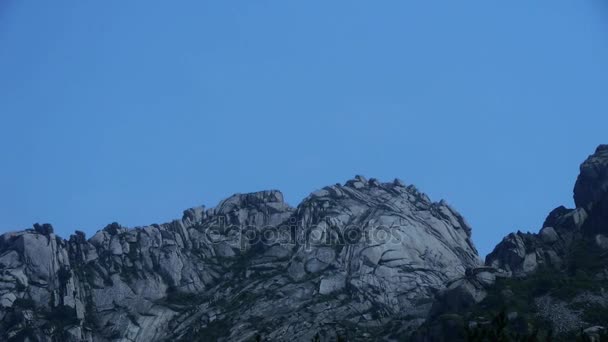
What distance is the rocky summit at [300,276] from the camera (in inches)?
5782

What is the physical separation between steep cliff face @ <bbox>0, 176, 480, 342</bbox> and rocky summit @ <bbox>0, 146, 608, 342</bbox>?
267 millimetres

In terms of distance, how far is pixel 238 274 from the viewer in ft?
584

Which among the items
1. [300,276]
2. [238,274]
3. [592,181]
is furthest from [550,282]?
[238,274]

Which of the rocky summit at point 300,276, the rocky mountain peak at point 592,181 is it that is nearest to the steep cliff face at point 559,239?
the rocky mountain peak at point 592,181

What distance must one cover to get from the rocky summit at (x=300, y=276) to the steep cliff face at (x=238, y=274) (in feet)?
0.88

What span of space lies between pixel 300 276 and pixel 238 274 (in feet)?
41.5

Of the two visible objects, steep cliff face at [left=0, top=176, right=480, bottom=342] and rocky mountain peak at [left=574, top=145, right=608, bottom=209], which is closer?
steep cliff face at [left=0, top=176, right=480, bottom=342]

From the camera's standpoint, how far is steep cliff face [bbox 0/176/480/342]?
520ft

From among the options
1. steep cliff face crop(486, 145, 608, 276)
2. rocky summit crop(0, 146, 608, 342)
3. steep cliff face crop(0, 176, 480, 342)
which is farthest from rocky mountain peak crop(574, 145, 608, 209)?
steep cliff face crop(0, 176, 480, 342)

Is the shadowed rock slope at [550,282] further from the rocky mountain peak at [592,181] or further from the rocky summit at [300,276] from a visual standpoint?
the rocky summit at [300,276]

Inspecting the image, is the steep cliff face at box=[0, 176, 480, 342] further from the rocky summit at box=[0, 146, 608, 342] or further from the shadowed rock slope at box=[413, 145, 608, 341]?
the shadowed rock slope at box=[413, 145, 608, 341]

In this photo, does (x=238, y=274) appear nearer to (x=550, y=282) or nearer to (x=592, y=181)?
(x=550, y=282)

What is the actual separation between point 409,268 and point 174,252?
1658 inches

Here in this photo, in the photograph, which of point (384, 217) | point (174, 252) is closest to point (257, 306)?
point (174, 252)
